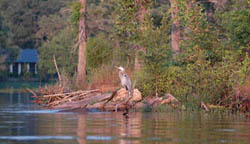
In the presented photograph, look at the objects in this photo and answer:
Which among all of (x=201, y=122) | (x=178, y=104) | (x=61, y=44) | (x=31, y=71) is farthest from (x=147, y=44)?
(x=31, y=71)

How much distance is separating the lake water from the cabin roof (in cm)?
8112

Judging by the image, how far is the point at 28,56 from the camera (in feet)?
339

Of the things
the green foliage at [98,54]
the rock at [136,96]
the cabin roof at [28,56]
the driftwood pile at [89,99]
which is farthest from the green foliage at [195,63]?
the cabin roof at [28,56]

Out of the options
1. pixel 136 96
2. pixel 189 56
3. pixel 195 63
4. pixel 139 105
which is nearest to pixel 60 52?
pixel 189 56

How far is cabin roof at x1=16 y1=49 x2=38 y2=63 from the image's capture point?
102m

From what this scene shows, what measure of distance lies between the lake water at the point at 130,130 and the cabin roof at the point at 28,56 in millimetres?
81119

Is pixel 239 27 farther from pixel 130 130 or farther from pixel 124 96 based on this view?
pixel 130 130

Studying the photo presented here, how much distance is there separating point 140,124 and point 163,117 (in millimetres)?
3559

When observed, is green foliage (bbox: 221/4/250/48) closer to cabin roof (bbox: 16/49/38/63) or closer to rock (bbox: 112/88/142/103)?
rock (bbox: 112/88/142/103)

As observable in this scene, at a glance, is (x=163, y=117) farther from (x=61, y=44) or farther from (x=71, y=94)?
(x=61, y=44)

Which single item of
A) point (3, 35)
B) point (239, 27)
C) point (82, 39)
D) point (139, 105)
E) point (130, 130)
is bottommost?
point (130, 130)

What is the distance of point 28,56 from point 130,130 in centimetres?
8790

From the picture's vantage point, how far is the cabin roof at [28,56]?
102m

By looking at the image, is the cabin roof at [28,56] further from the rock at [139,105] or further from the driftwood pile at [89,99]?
the rock at [139,105]
